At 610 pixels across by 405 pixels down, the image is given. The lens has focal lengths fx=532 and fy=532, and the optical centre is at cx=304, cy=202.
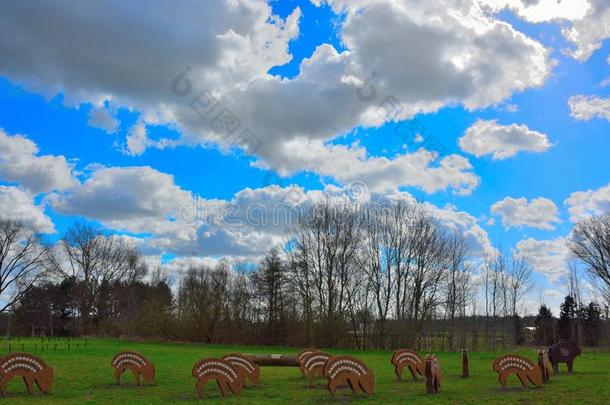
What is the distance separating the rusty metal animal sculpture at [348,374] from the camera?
14.2 meters

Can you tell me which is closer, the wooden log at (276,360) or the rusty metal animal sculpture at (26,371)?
the rusty metal animal sculpture at (26,371)

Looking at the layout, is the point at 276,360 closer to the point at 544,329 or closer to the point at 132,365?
the point at 132,365

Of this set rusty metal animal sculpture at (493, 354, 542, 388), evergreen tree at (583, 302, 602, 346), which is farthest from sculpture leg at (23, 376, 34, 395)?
evergreen tree at (583, 302, 602, 346)

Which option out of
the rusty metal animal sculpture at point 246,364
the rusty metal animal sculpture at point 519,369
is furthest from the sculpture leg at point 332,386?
the rusty metal animal sculpture at point 519,369

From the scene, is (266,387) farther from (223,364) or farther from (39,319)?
(39,319)

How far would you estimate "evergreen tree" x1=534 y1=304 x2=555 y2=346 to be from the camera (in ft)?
212

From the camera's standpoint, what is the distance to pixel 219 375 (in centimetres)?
1494

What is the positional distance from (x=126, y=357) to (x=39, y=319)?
66.0 metres

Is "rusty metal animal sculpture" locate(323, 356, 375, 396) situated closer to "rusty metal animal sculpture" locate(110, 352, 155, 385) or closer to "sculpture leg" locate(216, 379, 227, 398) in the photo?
"sculpture leg" locate(216, 379, 227, 398)

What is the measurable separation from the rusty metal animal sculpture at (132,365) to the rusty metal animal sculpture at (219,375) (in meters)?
2.98

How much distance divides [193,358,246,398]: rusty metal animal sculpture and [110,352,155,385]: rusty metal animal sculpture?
2.98 meters

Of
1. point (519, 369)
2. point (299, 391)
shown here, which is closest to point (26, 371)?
point (299, 391)

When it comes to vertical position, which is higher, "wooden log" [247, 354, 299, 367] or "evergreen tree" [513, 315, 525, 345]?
"wooden log" [247, 354, 299, 367]

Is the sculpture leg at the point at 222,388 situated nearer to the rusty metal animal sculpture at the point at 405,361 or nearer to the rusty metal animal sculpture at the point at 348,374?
the rusty metal animal sculpture at the point at 348,374
